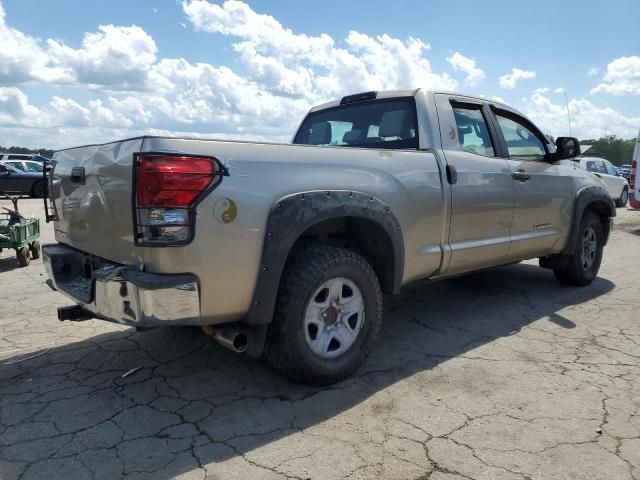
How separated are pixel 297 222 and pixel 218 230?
47 cm

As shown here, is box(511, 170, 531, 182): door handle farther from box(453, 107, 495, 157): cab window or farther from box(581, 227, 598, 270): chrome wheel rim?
box(581, 227, 598, 270): chrome wheel rim

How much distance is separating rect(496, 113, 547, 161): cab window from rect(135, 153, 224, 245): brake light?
3.24 metres

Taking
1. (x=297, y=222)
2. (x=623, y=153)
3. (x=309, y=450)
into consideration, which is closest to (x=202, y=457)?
(x=309, y=450)

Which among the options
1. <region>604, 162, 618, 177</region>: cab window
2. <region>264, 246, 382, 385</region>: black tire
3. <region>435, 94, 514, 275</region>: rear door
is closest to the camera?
<region>264, 246, 382, 385</region>: black tire

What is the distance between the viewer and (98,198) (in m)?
2.88

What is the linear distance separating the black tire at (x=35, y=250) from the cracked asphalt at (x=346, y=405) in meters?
3.28

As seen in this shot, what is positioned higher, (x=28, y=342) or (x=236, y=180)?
(x=236, y=180)

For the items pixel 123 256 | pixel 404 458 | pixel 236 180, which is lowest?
pixel 404 458

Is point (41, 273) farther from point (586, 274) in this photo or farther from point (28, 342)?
point (586, 274)

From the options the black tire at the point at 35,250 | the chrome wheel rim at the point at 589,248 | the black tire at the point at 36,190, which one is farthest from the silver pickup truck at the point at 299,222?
the black tire at the point at 36,190

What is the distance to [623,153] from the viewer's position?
9212 cm

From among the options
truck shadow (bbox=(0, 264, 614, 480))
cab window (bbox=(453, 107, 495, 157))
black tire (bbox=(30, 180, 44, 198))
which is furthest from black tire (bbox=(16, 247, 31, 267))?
black tire (bbox=(30, 180, 44, 198))

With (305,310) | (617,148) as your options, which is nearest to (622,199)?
(305,310)

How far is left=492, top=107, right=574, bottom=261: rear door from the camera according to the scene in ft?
15.1
